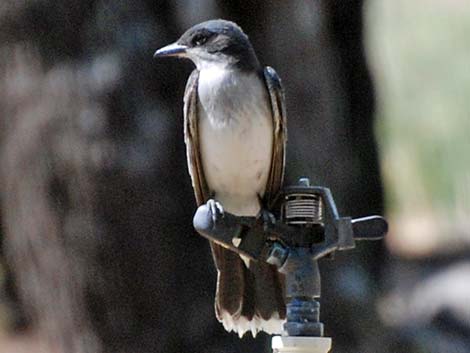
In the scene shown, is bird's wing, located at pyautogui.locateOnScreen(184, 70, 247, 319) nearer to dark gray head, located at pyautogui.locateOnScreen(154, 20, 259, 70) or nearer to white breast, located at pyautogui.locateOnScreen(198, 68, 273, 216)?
white breast, located at pyautogui.locateOnScreen(198, 68, 273, 216)

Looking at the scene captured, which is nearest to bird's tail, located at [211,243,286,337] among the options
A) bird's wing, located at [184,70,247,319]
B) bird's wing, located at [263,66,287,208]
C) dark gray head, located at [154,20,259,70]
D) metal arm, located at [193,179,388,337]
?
bird's wing, located at [184,70,247,319]

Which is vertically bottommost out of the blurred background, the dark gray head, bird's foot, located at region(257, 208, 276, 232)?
the blurred background

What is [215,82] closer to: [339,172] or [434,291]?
[339,172]

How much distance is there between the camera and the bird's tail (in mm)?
5211

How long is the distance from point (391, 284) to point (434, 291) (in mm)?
1122

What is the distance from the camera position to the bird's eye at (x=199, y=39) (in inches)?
233

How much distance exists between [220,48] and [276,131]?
0.45 metres

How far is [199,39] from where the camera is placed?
5930mm

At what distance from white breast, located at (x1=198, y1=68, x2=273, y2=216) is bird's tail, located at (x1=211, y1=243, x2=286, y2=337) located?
0.39 metres

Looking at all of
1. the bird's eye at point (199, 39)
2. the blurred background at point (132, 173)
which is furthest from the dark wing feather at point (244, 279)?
the blurred background at point (132, 173)

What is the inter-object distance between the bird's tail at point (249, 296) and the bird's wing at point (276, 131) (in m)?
0.36

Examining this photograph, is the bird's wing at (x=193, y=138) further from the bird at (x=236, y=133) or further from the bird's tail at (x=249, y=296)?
the bird's tail at (x=249, y=296)

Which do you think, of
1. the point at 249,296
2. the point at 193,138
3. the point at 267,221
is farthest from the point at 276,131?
the point at 267,221

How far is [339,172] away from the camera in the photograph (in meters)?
9.16
